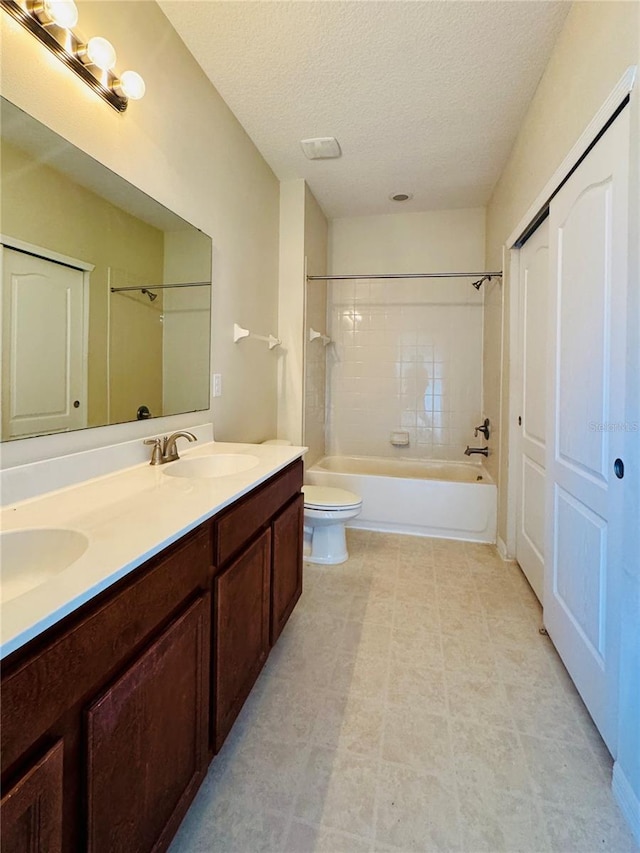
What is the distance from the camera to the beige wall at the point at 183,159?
109cm

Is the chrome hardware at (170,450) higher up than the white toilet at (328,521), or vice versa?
the chrome hardware at (170,450)

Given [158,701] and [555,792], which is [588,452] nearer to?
[555,792]

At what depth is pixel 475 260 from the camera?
335 centimetres

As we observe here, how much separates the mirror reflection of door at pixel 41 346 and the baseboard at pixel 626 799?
1820 mm

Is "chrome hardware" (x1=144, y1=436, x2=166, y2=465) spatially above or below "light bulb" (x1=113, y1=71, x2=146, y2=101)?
below

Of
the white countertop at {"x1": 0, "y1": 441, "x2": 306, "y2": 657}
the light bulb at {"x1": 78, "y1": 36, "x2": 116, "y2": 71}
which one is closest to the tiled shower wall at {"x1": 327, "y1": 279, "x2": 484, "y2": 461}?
the white countertop at {"x1": 0, "y1": 441, "x2": 306, "y2": 657}

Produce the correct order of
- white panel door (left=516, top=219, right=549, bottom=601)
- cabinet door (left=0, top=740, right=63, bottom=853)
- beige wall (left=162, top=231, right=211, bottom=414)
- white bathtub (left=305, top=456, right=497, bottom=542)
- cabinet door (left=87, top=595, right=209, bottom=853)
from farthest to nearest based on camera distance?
white bathtub (left=305, top=456, right=497, bottom=542) < white panel door (left=516, top=219, right=549, bottom=601) < beige wall (left=162, top=231, right=211, bottom=414) < cabinet door (left=87, top=595, right=209, bottom=853) < cabinet door (left=0, top=740, right=63, bottom=853)

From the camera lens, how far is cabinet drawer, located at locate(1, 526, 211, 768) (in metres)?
0.50

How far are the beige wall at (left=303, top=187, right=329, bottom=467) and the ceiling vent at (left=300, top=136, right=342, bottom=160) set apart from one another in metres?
0.39

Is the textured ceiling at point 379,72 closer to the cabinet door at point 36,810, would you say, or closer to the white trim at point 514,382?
the white trim at point 514,382

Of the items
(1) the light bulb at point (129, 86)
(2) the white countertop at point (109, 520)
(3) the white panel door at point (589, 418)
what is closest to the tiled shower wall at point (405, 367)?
(3) the white panel door at point (589, 418)

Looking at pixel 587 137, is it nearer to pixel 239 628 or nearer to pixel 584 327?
pixel 584 327

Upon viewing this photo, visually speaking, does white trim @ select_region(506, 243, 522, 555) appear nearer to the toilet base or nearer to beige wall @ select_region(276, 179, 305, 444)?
the toilet base

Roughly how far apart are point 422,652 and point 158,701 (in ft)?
3.95
